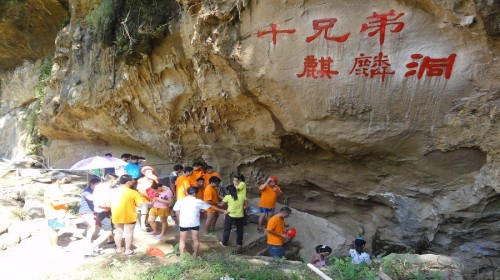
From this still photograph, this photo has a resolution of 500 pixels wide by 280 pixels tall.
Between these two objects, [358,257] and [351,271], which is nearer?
[351,271]

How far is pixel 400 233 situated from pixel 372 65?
11.2 ft

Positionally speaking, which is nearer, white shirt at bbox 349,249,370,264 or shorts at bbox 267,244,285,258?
white shirt at bbox 349,249,370,264

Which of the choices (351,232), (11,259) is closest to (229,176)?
(351,232)

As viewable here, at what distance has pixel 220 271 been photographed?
4.74m

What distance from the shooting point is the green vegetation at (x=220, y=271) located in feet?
15.0

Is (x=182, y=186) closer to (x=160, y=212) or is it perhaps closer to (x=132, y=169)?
(x=160, y=212)

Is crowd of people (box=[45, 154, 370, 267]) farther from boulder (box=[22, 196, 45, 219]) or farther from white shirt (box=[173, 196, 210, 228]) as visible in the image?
boulder (box=[22, 196, 45, 219])

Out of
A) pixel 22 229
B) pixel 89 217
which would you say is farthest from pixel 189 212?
pixel 22 229

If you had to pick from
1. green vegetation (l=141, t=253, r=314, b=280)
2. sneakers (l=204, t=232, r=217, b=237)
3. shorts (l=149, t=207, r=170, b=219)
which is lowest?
sneakers (l=204, t=232, r=217, b=237)

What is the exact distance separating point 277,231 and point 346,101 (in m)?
2.44

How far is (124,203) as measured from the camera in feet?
17.2

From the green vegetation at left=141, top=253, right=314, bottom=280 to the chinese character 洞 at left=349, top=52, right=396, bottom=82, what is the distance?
3.17m

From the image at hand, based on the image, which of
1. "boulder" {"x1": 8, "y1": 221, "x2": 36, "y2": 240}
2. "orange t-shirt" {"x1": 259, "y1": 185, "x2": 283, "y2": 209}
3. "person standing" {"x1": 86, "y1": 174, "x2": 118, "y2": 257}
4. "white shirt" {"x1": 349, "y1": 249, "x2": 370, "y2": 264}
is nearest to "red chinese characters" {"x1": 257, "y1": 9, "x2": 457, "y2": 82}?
"orange t-shirt" {"x1": 259, "y1": 185, "x2": 283, "y2": 209}

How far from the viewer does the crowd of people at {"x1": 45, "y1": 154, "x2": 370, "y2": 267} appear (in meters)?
5.34
